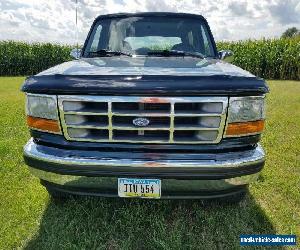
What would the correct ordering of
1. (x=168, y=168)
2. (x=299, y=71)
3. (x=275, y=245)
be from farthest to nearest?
(x=299, y=71) < (x=275, y=245) < (x=168, y=168)

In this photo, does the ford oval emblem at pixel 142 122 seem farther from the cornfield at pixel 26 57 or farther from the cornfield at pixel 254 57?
the cornfield at pixel 26 57

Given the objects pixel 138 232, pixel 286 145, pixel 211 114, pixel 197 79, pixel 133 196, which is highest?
pixel 197 79

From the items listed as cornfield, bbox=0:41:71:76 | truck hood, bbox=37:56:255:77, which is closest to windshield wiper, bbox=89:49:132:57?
truck hood, bbox=37:56:255:77

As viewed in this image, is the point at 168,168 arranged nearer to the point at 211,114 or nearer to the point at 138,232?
the point at 211,114

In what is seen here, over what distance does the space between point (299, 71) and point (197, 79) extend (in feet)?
69.0

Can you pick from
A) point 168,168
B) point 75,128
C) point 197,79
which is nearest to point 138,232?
point 168,168

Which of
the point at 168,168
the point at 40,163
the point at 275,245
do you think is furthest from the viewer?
the point at 275,245

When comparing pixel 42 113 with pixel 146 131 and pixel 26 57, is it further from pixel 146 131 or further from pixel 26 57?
pixel 26 57

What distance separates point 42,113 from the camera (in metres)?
2.63

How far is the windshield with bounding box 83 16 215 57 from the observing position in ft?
13.3

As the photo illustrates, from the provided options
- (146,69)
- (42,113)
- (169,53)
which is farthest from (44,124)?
(169,53)

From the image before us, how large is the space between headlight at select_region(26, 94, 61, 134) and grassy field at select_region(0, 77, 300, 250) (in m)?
0.95

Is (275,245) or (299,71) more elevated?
(275,245)

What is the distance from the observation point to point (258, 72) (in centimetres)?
2225
